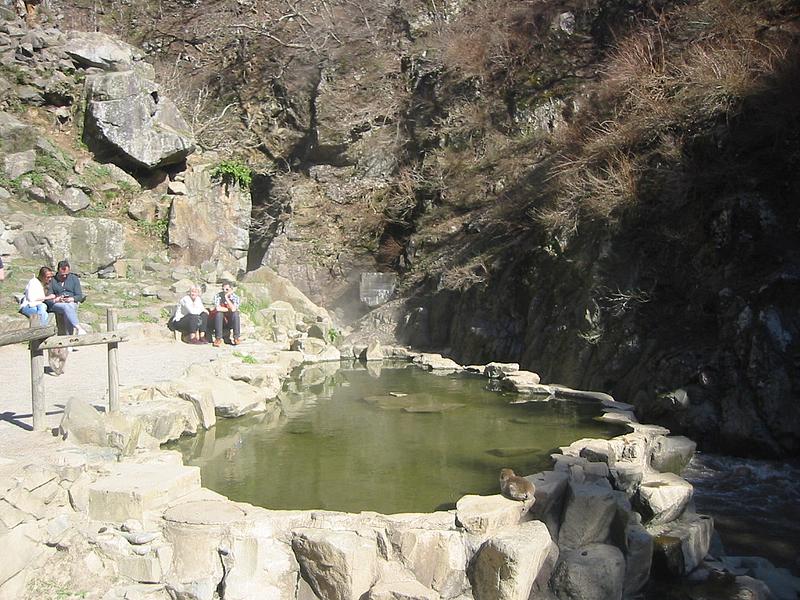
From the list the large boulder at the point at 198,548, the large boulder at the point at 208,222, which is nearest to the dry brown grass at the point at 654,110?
the large boulder at the point at 198,548

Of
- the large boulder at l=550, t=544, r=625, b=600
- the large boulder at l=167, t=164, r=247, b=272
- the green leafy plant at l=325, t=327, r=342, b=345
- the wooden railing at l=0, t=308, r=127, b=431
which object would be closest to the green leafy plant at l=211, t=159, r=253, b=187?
the large boulder at l=167, t=164, r=247, b=272

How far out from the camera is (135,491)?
Result: 498cm

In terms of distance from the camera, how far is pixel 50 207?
1659 cm

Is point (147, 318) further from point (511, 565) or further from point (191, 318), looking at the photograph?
point (511, 565)

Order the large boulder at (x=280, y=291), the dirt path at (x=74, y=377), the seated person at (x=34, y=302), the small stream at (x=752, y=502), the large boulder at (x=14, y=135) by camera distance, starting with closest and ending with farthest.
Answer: the small stream at (x=752, y=502), the dirt path at (x=74, y=377), the seated person at (x=34, y=302), the large boulder at (x=280, y=291), the large boulder at (x=14, y=135)

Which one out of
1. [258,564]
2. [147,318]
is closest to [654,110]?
[258,564]

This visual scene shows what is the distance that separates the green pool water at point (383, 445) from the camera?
5797 mm

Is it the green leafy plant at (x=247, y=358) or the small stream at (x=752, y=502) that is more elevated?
the green leafy plant at (x=247, y=358)

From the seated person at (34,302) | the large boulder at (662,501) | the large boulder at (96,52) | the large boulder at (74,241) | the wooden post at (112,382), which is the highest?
the large boulder at (96,52)

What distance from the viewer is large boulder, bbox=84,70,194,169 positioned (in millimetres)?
18250

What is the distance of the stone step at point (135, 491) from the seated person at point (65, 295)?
17.7 ft

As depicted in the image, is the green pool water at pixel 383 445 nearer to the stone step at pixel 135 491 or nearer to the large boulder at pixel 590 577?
the stone step at pixel 135 491

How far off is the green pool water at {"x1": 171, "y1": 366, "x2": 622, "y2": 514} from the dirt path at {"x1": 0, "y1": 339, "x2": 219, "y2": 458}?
139 centimetres

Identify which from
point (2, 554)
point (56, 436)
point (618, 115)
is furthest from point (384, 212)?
point (2, 554)
